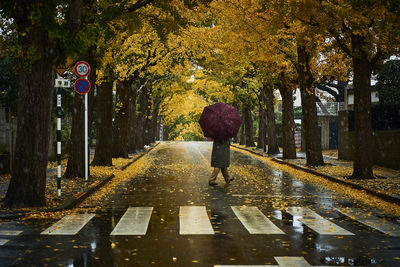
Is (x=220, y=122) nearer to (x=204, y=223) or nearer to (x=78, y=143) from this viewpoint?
(x=78, y=143)

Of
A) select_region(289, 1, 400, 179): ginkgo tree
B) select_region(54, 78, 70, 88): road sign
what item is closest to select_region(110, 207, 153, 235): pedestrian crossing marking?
select_region(54, 78, 70, 88): road sign

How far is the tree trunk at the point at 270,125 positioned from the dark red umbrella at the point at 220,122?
723 inches

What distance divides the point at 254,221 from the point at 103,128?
14.2 meters

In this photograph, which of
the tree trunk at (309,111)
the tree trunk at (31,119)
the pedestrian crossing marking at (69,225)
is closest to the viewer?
the pedestrian crossing marking at (69,225)

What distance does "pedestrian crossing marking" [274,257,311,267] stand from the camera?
250 inches

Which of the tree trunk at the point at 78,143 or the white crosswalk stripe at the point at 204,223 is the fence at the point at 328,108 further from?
the white crosswalk stripe at the point at 204,223

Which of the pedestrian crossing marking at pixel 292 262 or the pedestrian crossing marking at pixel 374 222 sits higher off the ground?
the pedestrian crossing marking at pixel 292 262

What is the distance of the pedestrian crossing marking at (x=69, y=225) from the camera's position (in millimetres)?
8414

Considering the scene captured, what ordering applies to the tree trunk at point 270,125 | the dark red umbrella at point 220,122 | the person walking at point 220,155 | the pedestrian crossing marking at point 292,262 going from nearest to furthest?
the pedestrian crossing marking at point 292,262, the dark red umbrella at point 220,122, the person walking at point 220,155, the tree trunk at point 270,125

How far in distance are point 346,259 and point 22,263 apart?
4127mm

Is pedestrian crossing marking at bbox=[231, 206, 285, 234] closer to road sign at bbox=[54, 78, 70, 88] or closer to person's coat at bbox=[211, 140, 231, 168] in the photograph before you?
person's coat at bbox=[211, 140, 231, 168]

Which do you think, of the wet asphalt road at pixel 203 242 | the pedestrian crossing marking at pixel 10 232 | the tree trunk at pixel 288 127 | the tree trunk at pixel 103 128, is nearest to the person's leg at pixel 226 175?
the wet asphalt road at pixel 203 242

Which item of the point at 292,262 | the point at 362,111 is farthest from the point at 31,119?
the point at 362,111

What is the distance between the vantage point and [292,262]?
649cm
